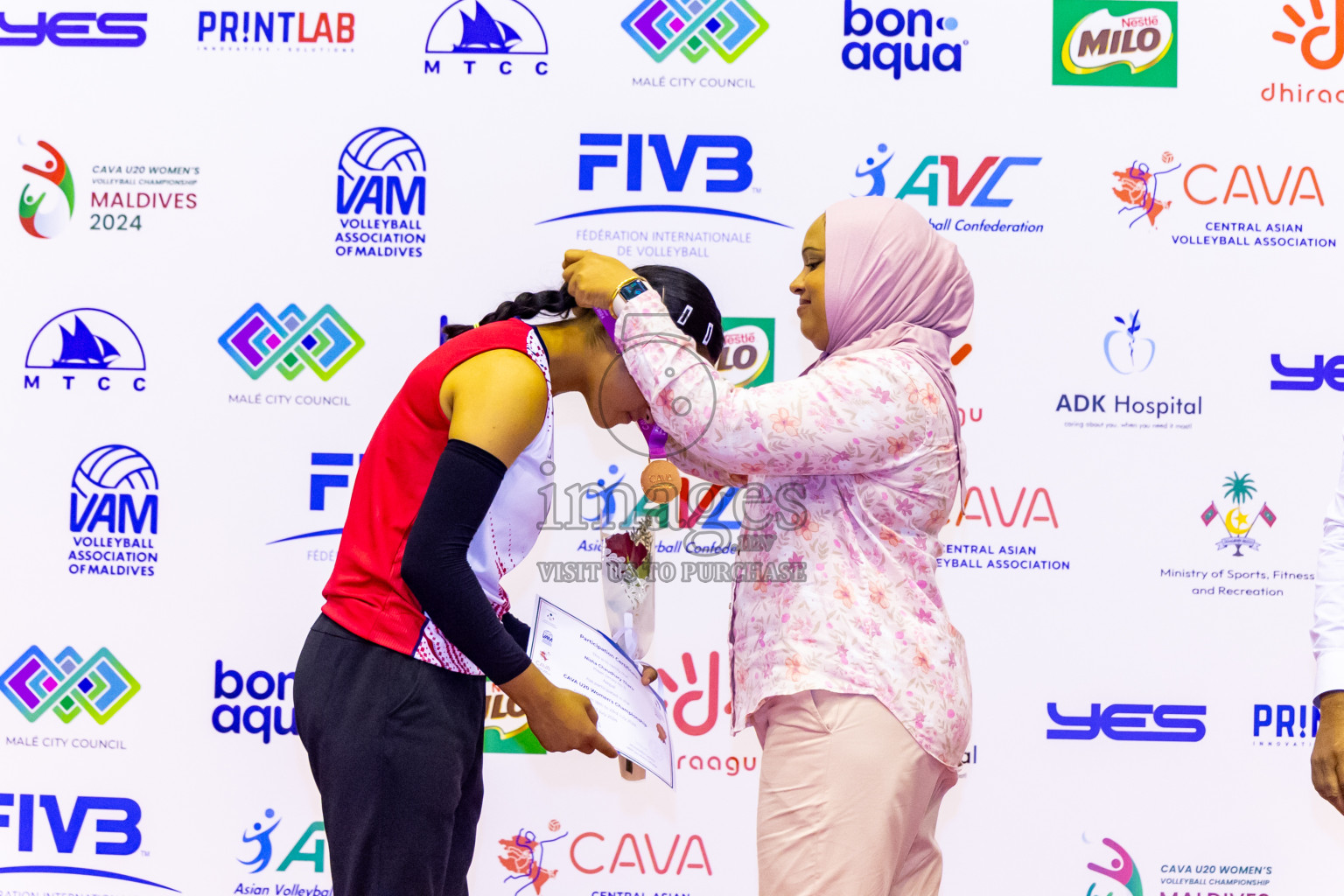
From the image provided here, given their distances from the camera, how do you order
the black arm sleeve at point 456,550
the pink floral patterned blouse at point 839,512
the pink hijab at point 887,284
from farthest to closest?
the pink hijab at point 887,284
the pink floral patterned blouse at point 839,512
the black arm sleeve at point 456,550

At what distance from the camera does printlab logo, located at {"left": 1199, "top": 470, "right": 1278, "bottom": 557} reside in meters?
2.75

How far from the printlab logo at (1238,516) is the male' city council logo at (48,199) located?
315 centimetres

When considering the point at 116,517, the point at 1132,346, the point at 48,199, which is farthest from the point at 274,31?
the point at 1132,346

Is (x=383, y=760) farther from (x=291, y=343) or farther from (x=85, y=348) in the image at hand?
(x=85, y=348)

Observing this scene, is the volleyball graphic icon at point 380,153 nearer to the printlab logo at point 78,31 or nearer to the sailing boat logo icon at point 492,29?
the sailing boat logo icon at point 492,29

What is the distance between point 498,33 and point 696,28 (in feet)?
1.73

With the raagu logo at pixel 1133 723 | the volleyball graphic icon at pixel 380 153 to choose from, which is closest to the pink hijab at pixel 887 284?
the raagu logo at pixel 1133 723

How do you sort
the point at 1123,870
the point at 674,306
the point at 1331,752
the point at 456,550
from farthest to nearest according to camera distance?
1. the point at 1123,870
2. the point at 674,306
3. the point at 1331,752
4. the point at 456,550

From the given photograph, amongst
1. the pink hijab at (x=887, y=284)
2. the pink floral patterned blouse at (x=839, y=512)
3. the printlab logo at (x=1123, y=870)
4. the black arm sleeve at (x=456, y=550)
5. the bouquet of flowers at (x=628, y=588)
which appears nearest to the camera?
the black arm sleeve at (x=456, y=550)

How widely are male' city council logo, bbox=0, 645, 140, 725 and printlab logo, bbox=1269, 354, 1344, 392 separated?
3148mm

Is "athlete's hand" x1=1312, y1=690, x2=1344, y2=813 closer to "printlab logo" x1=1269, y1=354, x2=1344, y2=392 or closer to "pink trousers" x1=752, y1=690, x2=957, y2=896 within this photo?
"pink trousers" x1=752, y1=690, x2=957, y2=896

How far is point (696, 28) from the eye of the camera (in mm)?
2793

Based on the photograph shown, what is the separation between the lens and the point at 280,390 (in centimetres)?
281

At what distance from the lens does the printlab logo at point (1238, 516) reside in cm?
275
